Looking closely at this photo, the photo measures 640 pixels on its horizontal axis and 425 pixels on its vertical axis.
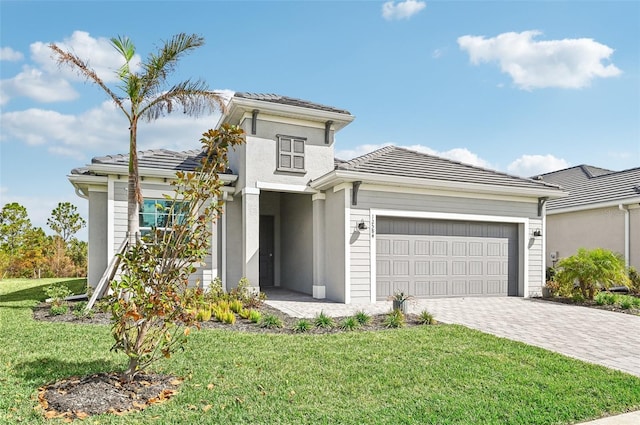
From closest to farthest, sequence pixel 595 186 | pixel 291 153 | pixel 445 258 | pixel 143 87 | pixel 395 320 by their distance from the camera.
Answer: pixel 395 320, pixel 143 87, pixel 445 258, pixel 291 153, pixel 595 186

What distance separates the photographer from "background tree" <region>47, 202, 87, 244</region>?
22.2 m

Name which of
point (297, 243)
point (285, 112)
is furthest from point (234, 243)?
point (285, 112)

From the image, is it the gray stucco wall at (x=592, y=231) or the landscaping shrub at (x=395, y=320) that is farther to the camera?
the gray stucco wall at (x=592, y=231)

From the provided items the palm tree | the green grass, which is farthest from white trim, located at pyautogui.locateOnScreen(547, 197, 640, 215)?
the palm tree

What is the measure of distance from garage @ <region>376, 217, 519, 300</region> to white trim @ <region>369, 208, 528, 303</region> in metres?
0.18

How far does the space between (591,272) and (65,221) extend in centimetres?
2423

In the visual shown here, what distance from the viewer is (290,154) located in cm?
1161

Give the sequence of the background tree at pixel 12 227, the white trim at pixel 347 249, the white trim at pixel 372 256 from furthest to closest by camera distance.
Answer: the background tree at pixel 12 227, the white trim at pixel 372 256, the white trim at pixel 347 249

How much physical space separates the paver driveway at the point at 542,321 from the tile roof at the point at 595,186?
587 cm

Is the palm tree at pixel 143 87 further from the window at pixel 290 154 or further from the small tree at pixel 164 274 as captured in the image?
the small tree at pixel 164 274

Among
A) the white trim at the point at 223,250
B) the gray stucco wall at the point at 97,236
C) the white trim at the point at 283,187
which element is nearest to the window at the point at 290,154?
the white trim at the point at 283,187

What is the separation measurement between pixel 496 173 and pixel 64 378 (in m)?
11.9

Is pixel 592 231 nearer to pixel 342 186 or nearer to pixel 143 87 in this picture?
pixel 342 186

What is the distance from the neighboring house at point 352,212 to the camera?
34.3 feet
